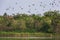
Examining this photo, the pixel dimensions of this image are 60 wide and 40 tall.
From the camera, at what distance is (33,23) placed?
4138 centimetres

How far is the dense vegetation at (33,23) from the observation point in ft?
128

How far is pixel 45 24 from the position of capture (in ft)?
129

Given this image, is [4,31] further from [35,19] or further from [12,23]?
[35,19]

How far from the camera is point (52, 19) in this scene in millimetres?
39844

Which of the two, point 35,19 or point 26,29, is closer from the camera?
point 26,29

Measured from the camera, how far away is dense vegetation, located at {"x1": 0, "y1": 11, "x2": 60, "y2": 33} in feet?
128

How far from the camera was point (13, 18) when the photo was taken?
4306 cm

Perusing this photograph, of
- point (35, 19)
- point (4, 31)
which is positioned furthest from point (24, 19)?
point (4, 31)

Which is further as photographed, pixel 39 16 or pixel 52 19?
pixel 39 16

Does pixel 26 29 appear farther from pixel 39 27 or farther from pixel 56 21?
pixel 56 21

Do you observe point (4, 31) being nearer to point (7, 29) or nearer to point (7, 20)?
point (7, 29)

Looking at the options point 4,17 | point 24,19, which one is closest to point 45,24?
point 24,19

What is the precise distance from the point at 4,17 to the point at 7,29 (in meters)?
4.45

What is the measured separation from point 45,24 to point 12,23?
4.88 m
